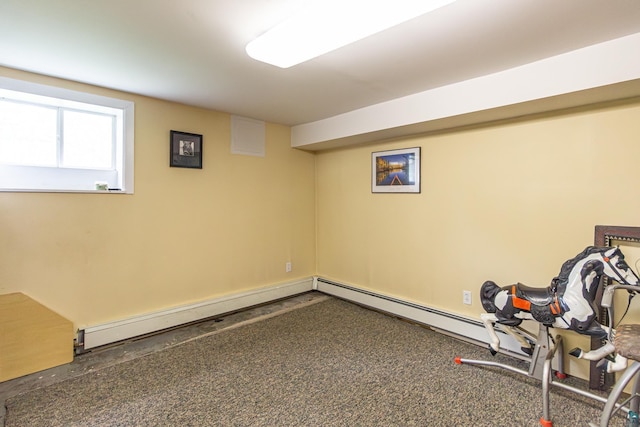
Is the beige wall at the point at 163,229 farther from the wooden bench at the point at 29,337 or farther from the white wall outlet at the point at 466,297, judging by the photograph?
the white wall outlet at the point at 466,297

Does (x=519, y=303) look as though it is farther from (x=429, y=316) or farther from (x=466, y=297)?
(x=429, y=316)

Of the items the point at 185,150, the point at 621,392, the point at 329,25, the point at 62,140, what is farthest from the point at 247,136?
the point at 621,392

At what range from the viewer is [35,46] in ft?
6.13

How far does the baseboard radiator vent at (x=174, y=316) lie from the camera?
2.57 metres

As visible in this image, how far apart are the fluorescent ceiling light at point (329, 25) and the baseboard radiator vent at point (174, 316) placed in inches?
99.2

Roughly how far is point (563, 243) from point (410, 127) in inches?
60.0

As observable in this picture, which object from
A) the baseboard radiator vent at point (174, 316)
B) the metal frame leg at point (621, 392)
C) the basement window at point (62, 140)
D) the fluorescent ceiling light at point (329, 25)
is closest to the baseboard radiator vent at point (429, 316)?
the baseboard radiator vent at point (174, 316)

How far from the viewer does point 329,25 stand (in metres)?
1.46

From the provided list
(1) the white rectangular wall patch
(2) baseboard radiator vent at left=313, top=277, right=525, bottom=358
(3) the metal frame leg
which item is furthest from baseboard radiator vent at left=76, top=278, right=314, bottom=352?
(3) the metal frame leg

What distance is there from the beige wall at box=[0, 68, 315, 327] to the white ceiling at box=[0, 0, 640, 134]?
600mm

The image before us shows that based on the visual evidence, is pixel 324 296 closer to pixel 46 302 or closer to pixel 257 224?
pixel 257 224

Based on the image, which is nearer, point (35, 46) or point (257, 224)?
point (35, 46)

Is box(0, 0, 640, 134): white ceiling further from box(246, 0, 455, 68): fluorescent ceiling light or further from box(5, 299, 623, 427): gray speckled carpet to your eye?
box(5, 299, 623, 427): gray speckled carpet

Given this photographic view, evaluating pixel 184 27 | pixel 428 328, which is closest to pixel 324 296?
pixel 428 328
